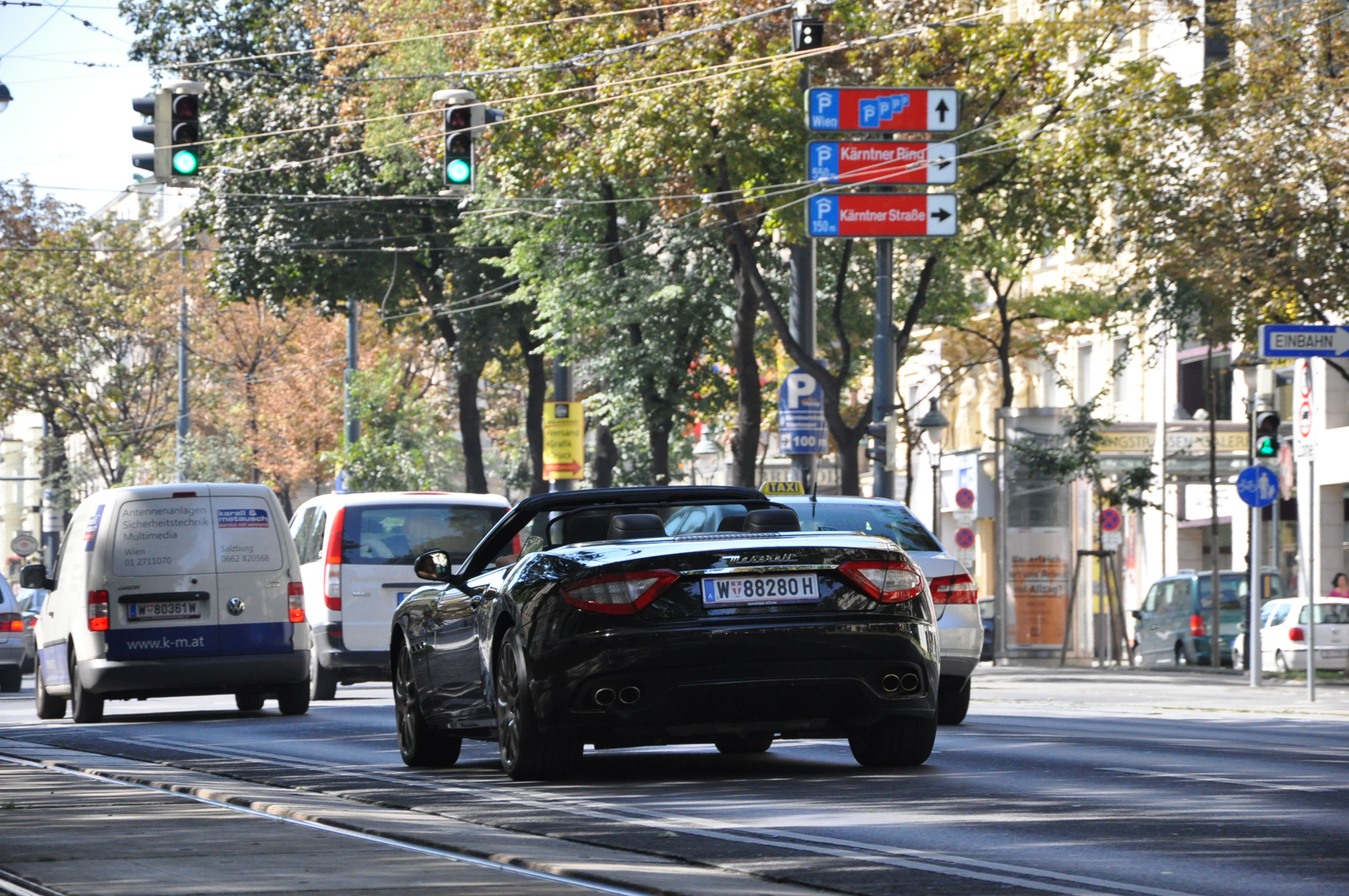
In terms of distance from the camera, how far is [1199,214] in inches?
1195

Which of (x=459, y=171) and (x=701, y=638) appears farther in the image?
(x=459, y=171)

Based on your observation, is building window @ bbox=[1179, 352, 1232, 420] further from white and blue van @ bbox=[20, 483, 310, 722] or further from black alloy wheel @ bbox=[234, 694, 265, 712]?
white and blue van @ bbox=[20, 483, 310, 722]

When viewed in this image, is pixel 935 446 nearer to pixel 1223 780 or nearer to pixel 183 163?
pixel 183 163

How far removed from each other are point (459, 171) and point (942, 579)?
8.79 metres

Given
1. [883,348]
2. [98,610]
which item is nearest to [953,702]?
[98,610]

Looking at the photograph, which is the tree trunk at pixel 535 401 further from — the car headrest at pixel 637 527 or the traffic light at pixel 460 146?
the car headrest at pixel 637 527

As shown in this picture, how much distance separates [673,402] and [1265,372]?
536 inches

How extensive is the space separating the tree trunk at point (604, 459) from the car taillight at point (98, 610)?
88.0 feet

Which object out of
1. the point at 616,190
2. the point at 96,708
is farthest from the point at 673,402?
the point at 96,708

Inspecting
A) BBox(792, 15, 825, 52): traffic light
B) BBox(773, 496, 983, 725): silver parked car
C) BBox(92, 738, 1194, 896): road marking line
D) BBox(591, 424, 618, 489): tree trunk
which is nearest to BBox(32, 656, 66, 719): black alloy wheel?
BBox(773, 496, 983, 725): silver parked car

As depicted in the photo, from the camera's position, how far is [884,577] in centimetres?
1084

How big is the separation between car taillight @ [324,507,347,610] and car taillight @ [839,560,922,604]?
12.1m

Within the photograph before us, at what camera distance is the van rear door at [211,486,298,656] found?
63.5ft

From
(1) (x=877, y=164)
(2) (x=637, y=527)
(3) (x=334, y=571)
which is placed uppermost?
(1) (x=877, y=164)
